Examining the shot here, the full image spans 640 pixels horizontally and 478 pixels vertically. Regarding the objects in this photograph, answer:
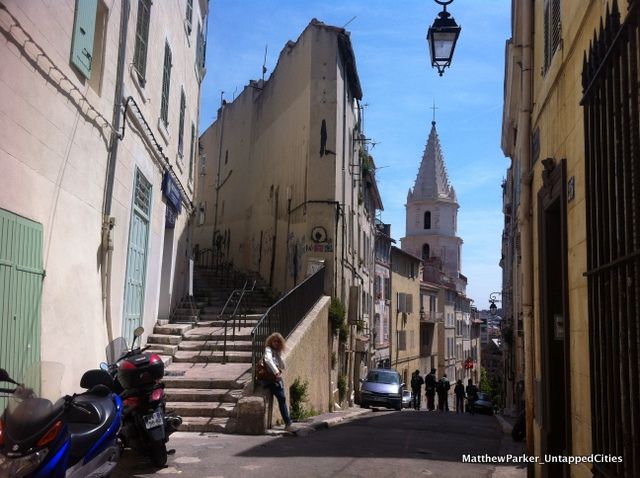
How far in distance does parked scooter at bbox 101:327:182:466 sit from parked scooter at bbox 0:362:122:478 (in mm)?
1155

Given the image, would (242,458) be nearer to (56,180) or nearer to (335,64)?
(56,180)

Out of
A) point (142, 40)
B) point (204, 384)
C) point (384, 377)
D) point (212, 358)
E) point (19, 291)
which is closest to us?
point (19, 291)

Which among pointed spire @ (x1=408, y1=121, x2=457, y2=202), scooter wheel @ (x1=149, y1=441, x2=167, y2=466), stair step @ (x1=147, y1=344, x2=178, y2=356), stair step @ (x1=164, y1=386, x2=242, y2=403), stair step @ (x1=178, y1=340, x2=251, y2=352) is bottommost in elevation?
scooter wheel @ (x1=149, y1=441, x2=167, y2=466)

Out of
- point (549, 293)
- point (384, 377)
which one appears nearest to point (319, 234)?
point (384, 377)

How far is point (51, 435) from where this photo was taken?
3580mm

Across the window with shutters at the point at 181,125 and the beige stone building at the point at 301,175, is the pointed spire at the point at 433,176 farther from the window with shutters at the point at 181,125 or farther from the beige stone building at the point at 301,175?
the window with shutters at the point at 181,125

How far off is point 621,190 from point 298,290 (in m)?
10.4

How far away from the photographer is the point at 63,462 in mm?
3693

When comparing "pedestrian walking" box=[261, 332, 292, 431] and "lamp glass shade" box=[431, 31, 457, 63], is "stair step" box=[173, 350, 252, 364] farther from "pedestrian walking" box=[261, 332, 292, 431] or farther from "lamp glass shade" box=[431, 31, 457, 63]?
"lamp glass shade" box=[431, 31, 457, 63]

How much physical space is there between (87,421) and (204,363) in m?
6.88

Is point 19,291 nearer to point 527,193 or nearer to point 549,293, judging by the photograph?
point 549,293

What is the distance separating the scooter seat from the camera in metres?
4.24

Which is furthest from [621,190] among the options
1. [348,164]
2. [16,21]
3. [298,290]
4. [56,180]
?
[348,164]

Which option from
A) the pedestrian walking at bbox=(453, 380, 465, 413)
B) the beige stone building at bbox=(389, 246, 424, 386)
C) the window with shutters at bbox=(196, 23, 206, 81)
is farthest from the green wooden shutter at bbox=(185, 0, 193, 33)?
the beige stone building at bbox=(389, 246, 424, 386)
